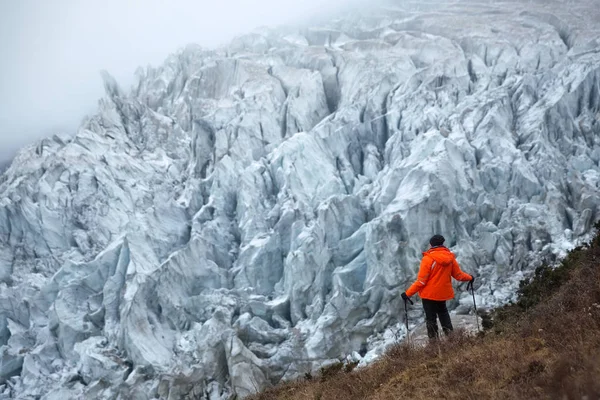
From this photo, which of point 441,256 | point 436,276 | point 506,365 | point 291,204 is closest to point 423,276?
point 436,276

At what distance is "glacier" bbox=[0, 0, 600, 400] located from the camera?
21.3 metres

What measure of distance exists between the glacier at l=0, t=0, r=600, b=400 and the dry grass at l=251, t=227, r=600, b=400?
10.6 m

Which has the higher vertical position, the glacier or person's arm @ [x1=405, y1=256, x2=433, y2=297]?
person's arm @ [x1=405, y1=256, x2=433, y2=297]

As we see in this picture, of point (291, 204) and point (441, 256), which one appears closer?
point (441, 256)

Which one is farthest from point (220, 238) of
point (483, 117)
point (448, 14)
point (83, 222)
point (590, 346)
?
point (448, 14)

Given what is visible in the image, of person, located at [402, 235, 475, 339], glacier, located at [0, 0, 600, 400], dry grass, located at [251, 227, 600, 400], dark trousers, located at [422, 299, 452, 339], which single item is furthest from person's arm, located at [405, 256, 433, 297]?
glacier, located at [0, 0, 600, 400]

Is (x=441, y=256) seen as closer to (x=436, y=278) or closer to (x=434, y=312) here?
(x=436, y=278)

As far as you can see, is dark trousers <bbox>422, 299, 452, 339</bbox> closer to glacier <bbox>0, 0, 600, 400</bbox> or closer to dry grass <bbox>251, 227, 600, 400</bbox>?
dry grass <bbox>251, 227, 600, 400</bbox>

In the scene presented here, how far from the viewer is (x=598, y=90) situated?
26.5m

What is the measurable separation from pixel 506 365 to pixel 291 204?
73.2 ft

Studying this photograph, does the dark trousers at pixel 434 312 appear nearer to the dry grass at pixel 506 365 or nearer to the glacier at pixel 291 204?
the dry grass at pixel 506 365

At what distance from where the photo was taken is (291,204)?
26906 millimetres

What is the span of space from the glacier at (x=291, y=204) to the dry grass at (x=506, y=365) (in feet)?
34.6

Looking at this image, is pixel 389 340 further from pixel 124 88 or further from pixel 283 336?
pixel 124 88
